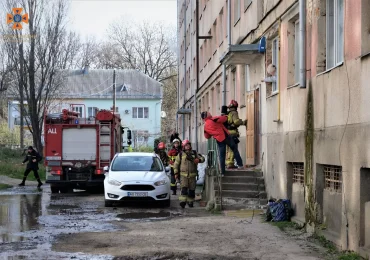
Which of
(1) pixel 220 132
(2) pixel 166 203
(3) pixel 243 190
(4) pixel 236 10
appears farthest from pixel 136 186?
(4) pixel 236 10

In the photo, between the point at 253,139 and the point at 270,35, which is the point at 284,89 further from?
the point at 253,139

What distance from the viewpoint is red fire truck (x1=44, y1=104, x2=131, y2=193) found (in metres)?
23.0

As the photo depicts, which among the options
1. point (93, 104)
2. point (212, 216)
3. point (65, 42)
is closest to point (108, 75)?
point (93, 104)

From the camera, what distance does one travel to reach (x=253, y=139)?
63.8 feet

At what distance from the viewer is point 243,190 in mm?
16531

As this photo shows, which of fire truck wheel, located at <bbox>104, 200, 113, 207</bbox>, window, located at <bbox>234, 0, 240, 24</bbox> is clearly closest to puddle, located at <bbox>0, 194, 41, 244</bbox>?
fire truck wheel, located at <bbox>104, 200, 113, 207</bbox>

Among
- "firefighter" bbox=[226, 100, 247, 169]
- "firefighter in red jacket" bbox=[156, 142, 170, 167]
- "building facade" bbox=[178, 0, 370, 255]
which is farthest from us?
"firefighter in red jacket" bbox=[156, 142, 170, 167]

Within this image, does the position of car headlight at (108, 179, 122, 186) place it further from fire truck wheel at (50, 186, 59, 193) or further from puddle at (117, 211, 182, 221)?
fire truck wheel at (50, 186, 59, 193)

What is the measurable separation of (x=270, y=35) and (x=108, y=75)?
55703 millimetres

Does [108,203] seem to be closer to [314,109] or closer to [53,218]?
[53,218]

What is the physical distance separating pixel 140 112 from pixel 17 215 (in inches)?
2153

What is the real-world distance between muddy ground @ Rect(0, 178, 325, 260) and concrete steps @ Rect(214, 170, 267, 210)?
30.3 inches

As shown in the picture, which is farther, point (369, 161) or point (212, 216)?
point (212, 216)

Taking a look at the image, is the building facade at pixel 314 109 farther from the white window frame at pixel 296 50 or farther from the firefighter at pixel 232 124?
the firefighter at pixel 232 124
